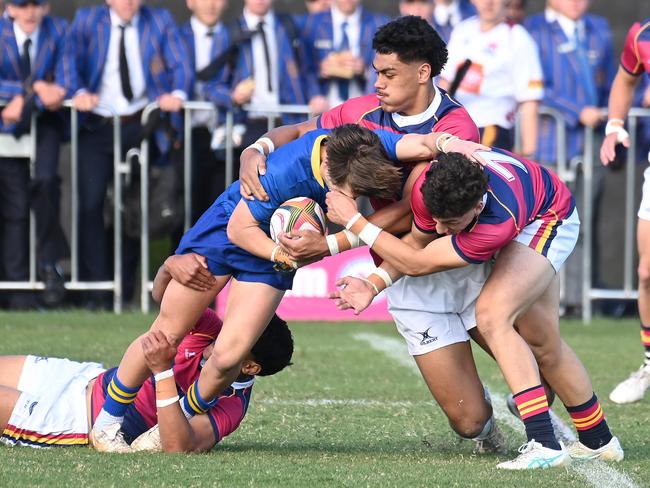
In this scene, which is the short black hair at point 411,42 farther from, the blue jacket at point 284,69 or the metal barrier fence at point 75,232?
the metal barrier fence at point 75,232

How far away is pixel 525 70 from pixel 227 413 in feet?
18.6

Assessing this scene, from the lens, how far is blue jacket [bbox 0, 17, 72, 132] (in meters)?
11.7

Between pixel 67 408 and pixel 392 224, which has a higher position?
pixel 392 224

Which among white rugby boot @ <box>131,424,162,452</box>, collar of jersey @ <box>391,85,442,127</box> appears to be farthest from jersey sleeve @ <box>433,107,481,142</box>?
white rugby boot @ <box>131,424,162,452</box>

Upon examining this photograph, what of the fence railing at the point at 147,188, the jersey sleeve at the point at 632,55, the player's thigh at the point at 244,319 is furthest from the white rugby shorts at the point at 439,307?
the fence railing at the point at 147,188

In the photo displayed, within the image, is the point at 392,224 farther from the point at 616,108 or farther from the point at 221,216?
the point at 616,108

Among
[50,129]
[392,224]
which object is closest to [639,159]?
[50,129]

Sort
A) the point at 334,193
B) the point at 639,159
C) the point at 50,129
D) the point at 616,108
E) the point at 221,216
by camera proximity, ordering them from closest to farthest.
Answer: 1. the point at 334,193
2. the point at 221,216
3. the point at 616,108
4. the point at 50,129
5. the point at 639,159

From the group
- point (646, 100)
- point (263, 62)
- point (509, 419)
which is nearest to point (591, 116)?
point (646, 100)

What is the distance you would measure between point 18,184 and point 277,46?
100 inches

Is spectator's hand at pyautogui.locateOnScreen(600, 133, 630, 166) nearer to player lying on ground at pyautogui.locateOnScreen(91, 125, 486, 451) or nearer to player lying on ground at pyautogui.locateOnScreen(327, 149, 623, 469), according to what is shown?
player lying on ground at pyautogui.locateOnScreen(327, 149, 623, 469)

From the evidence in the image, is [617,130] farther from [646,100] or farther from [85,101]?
[85,101]

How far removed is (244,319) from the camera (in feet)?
20.3

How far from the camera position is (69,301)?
1252 centimetres
